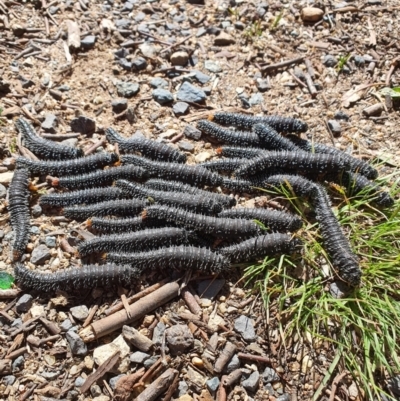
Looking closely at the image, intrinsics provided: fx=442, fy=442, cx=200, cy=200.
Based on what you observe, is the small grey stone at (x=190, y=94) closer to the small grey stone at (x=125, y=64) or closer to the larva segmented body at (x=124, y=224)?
the small grey stone at (x=125, y=64)

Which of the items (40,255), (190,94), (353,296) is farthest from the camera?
(190,94)

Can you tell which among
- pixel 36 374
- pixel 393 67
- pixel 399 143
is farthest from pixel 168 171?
pixel 393 67

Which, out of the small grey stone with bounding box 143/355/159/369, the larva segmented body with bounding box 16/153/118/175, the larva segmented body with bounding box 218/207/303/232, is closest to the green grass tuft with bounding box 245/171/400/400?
the larva segmented body with bounding box 218/207/303/232

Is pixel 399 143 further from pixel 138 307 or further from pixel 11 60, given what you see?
pixel 11 60

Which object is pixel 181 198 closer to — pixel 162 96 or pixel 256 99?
pixel 162 96

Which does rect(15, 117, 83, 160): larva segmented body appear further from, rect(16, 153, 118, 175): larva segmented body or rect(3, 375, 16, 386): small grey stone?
rect(3, 375, 16, 386): small grey stone

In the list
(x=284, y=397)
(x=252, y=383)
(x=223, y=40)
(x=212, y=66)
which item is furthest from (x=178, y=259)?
(x=223, y=40)

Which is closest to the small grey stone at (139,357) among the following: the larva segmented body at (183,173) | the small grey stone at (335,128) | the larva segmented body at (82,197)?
the larva segmented body at (82,197)
